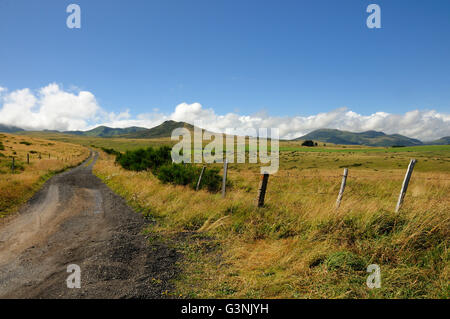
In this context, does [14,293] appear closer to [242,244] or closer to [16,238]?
[16,238]

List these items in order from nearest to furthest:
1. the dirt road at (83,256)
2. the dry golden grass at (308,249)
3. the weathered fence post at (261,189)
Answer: the dry golden grass at (308,249) → the dirt road at (83,256) → the weathered fence post at (261,189)

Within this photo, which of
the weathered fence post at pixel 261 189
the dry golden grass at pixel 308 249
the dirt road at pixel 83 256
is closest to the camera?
the dry golden grass at pixel 308 249

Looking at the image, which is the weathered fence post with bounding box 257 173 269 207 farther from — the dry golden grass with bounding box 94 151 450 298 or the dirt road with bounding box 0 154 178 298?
the dirt road with bounding box 0 154 178 298

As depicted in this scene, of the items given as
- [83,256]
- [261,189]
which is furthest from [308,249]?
[83,256]

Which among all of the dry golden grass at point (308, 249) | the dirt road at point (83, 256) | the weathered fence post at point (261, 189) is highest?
the weathered fence post at point (261, 189)

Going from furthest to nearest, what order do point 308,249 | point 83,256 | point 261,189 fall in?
point 261,189
point 83,256
point 308,249

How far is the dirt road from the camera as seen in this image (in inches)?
181

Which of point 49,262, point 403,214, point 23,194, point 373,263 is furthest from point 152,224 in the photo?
point 23,194

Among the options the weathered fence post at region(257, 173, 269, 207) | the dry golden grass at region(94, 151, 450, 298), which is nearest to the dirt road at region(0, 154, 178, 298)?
the dry golden grass at region(94, 151, 450, 298)

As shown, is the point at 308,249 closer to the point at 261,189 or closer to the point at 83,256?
the point at 261,189

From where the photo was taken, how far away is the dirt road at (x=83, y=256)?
4586 mm

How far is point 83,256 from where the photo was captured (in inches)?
239

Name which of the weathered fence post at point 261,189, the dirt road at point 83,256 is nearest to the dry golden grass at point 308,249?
the weathered fence post at point 261,189

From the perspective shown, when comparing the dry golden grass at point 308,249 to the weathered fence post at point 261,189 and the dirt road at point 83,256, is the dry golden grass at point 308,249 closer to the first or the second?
the weathered fence post at point 261,189
